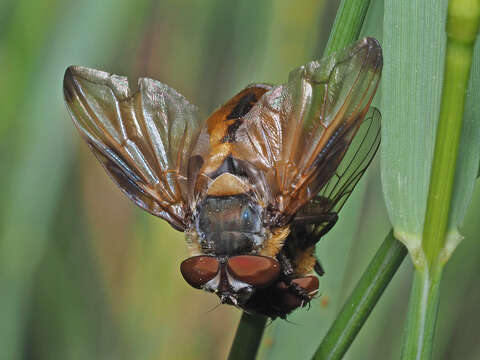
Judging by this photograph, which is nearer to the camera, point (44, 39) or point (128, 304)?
point (44, 39)

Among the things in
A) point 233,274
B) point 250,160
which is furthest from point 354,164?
point 233,274

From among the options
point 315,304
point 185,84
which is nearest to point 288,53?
point 185,84

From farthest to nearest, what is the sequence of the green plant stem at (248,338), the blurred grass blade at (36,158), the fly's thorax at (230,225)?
the blurred grass blade at (36,158), the fly's thorax at (230,225), the green plant stem at (248,338)

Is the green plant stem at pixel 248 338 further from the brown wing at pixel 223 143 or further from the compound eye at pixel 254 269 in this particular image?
the brown wing at pixel 223 143

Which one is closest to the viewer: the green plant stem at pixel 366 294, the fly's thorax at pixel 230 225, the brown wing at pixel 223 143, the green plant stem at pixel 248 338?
the green plant stem at pixel 366 294

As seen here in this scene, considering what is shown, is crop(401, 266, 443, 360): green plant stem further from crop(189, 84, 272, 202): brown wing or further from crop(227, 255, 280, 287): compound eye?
crop(189, 84, 272, 202): brown wing

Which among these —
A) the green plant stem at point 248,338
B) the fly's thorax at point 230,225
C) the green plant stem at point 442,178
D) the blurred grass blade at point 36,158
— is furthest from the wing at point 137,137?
the green plant stem at point 442,178

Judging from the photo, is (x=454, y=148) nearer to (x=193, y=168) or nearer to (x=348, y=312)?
(x=348, y=312)
